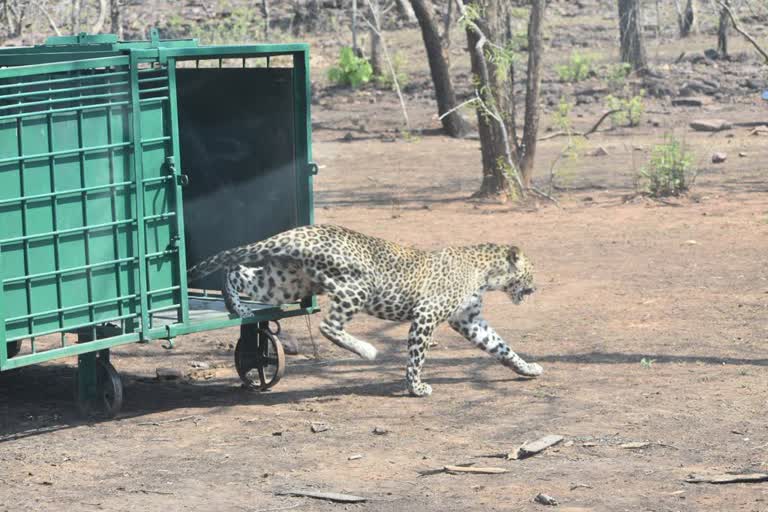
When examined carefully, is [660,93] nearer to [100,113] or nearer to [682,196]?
[682,196]

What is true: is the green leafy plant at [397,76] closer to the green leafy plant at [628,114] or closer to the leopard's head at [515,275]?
the green leafy plant at [628,114]

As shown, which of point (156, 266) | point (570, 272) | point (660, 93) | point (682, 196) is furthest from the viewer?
point (660, 93)

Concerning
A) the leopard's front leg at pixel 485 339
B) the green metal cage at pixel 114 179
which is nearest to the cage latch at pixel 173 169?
the green metal cage at pixel 114 179

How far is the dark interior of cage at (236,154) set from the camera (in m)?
8.78

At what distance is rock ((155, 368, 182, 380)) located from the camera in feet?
30.5

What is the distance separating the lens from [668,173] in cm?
1647

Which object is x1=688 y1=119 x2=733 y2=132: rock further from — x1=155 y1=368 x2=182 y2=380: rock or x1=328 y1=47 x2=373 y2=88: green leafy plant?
x1=155 y1=368 x2=182 y2=380: rock

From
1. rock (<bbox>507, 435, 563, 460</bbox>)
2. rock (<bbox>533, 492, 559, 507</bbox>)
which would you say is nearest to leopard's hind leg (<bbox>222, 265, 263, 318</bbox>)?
rock (<bbox>507, 435, 563, 460</bbox>)

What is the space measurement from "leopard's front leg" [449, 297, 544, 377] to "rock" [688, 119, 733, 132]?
1479 cm

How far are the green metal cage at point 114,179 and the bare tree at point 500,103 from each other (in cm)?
819

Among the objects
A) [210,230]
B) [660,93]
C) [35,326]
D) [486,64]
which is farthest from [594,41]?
[35,326]

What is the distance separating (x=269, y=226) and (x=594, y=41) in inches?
1035

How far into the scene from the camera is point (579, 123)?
2425 centimetres

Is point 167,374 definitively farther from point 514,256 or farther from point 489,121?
point 489,121
